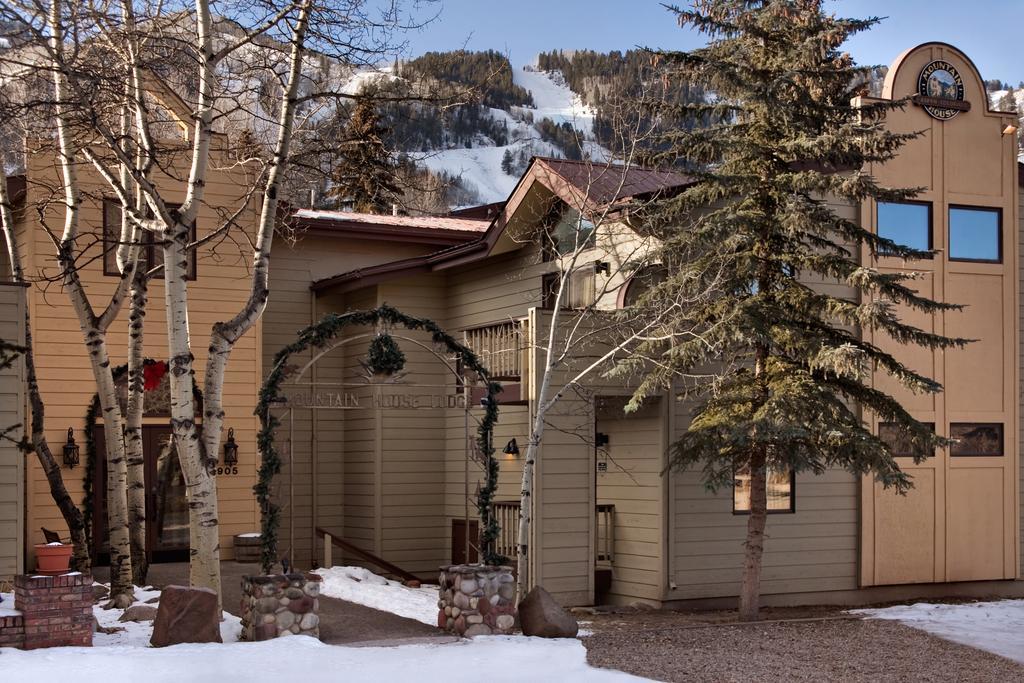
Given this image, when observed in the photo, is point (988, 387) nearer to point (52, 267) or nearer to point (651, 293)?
point (651, 293)

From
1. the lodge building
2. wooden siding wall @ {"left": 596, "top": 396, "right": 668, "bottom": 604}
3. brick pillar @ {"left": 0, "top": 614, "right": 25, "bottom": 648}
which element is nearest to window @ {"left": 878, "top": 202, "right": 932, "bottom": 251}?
the lodge building

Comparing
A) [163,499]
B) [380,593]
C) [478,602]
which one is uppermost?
[163,499]

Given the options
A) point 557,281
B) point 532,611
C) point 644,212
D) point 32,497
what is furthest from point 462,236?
point 532,611

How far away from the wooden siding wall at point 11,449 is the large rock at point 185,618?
234cm

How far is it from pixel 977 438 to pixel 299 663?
36.8ft

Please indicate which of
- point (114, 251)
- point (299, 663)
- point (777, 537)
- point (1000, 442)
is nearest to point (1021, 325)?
point (1000, 442)

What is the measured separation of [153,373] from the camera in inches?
688

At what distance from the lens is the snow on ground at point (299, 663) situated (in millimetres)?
10109

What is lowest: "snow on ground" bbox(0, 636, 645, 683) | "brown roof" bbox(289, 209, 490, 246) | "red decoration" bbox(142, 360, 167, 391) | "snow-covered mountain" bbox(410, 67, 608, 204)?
"snow on ground" bbox(0, 636, 645, 683)

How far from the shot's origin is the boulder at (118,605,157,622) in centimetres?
1252

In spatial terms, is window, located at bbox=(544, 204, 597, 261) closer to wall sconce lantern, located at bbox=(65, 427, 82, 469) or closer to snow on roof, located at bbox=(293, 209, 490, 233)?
snow on roof, located at bbox=(293, 209, 490, 233)

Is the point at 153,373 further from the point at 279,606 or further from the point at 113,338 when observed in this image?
the point at 279,606

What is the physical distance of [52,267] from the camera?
17344 mm

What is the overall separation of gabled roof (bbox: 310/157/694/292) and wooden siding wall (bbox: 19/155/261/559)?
2039 millimetres
